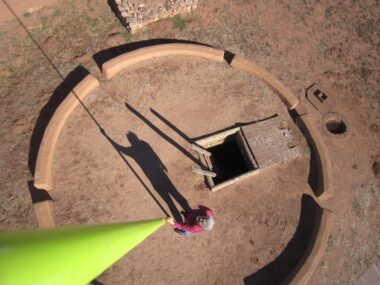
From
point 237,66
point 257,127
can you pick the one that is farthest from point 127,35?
point 257,127

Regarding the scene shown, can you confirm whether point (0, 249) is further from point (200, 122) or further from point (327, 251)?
point (327, 251)

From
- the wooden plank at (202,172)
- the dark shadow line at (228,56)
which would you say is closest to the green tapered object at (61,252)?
the wooden plank at (202,172)

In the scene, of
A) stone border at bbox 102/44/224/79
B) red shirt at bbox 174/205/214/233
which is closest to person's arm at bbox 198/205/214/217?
red shirt at bbox 174/205/214/233

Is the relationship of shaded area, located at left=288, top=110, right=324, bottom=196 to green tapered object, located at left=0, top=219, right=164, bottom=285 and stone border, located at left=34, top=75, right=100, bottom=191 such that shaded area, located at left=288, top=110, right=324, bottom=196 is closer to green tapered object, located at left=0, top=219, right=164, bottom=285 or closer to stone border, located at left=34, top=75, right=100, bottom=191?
green tapered object, located at left=0, top=219, right=164, bottom=285

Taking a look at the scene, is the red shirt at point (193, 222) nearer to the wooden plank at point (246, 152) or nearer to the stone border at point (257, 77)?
the wooden plank at point (246, 152)

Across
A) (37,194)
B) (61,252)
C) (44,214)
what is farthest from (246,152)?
(61,252)

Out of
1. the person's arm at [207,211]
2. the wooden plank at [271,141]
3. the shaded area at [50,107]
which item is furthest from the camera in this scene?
the wooden plank at [271,141]
